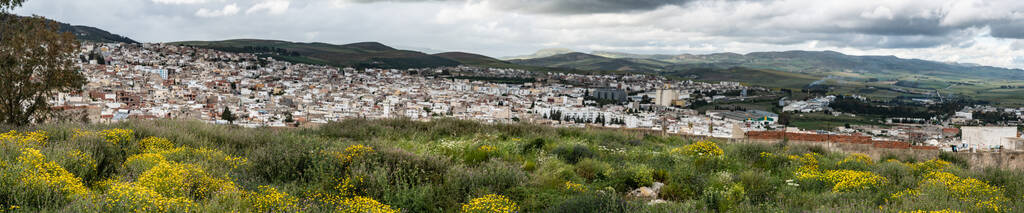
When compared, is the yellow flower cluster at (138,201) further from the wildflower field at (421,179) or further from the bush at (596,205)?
the bush at (596,205)

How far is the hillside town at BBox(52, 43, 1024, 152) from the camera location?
58.0 ft

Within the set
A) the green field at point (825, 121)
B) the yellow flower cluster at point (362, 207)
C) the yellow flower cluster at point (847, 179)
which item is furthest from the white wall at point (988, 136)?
the green field at point (825, 121)

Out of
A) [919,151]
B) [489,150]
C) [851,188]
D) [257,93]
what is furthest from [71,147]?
[257,93]

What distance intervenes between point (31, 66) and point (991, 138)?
64.5 ft

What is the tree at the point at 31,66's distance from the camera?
317 inches

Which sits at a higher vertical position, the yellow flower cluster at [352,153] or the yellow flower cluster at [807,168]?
the yellow flower cluster at [352,153]

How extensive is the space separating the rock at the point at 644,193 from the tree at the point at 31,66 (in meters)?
9.43

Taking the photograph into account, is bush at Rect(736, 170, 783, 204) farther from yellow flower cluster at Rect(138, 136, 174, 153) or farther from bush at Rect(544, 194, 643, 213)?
yellow flower cluster at Rect(138, 136, 174, 153)

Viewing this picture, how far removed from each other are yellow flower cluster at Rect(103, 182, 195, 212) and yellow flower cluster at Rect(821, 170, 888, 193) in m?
5.85

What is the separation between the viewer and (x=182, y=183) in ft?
13.5

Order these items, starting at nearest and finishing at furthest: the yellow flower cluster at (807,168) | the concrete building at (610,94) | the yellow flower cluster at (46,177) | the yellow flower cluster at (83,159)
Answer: the yellow flower cluster at (46,177)
the yellow flower cluster at (83,159)
the yellow flower cluster at (807,168)
the concrete building at (610,94)

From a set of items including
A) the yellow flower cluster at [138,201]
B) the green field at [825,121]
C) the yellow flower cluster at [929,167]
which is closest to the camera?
the yellow flower cluster at [138,201]

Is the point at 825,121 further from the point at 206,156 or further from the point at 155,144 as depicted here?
the point at 155,144

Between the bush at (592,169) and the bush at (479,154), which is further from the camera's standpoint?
the bush at (479,154)
